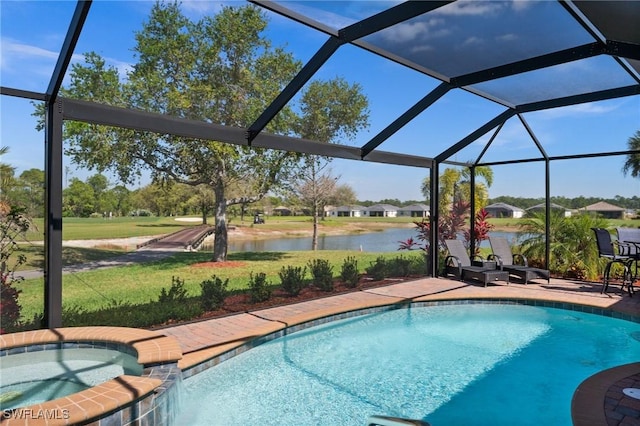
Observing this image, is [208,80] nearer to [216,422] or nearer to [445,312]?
[445,312]

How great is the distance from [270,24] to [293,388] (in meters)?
12.8

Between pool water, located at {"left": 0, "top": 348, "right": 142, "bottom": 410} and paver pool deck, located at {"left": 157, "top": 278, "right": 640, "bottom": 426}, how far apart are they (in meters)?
0.69

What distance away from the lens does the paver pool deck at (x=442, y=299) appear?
3.43 metres

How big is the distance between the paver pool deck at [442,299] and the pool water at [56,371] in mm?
688

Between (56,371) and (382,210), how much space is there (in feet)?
82.1

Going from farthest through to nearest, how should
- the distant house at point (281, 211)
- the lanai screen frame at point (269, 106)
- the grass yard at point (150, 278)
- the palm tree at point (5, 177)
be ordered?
the distant house at point (281, 211) → the grass yard at point (150, 278) → the palm tree at point (5, 177) → the lanai screen frame at point (269, 106)

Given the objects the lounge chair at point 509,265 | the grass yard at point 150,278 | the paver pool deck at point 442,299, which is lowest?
the grass yard at point 150,278

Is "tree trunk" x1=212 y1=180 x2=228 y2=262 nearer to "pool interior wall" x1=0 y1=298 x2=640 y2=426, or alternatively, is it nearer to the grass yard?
the grass yard

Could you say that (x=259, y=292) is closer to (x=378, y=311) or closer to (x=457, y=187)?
(x=378, y=311)

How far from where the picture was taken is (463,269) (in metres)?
9.75

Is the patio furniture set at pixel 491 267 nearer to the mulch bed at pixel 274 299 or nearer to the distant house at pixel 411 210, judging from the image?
the mulch bed at pixel 274 299

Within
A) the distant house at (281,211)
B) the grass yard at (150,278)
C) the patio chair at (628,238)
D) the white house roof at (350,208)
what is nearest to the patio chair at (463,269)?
the patio chair at (628,238)

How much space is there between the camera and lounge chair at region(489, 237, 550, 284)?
9344mm

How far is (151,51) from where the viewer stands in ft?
43.2
